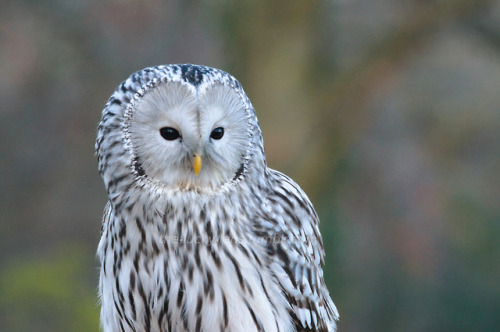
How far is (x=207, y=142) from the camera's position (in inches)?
87.9

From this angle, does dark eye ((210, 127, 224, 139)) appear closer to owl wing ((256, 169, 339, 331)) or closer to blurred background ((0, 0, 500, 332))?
owl wing ((256, 169, 339, 331))

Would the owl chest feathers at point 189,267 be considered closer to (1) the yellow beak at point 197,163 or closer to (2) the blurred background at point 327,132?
(1) the yellow beak at point 197,163

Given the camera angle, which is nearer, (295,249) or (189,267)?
(189,267)

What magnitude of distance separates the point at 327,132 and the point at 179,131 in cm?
346

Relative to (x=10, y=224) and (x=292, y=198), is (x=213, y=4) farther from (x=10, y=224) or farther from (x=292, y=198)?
(x=292, y=198)

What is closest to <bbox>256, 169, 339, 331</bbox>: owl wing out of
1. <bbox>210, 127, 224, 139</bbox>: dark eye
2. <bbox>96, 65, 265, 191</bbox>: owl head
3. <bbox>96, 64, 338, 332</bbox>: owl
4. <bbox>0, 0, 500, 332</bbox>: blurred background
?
<bbox>96, 64, 338, 332</bbox>: owl

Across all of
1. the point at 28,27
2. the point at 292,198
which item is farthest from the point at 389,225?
the point at 292,198

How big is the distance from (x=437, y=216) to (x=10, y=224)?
3.57m

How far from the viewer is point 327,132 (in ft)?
18.4

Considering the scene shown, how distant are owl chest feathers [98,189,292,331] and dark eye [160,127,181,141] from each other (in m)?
0.22

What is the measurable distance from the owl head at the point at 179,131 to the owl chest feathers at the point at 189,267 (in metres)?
0.10

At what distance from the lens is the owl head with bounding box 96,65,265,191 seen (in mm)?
2219

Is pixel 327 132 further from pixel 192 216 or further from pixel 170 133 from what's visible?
pixel 170 133

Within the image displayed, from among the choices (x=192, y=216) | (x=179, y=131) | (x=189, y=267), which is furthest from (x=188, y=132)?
(x=189, y=267)
